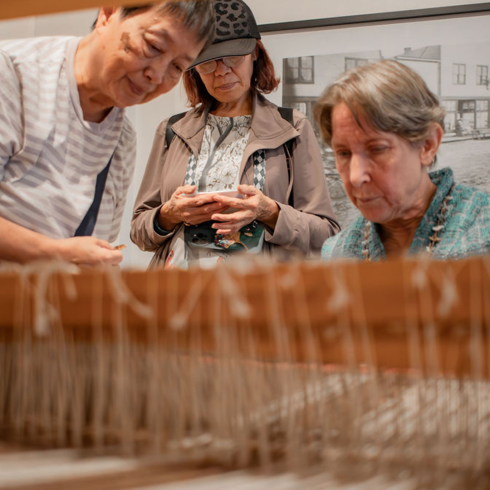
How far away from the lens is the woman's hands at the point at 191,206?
59.8 inches

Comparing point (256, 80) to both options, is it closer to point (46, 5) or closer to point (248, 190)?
point (248, 190)

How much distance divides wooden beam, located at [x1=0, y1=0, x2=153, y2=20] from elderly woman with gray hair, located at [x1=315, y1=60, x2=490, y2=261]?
85 centimetres

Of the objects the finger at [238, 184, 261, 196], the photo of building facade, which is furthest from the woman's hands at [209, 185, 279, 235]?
the photo of building facade

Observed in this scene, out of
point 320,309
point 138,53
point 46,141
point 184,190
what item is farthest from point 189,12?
point 320,309

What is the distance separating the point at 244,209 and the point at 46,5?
115 cm

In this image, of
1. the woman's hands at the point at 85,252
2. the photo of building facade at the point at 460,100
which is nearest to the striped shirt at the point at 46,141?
the woman's hands at the point at 85,252

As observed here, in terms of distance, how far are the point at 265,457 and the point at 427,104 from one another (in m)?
0.93

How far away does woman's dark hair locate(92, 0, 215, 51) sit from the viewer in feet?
3.38

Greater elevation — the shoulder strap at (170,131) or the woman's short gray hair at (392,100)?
the shoulder strap at (170,131)

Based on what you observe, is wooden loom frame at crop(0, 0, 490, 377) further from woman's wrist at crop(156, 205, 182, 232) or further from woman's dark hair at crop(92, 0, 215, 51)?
woman's wrist at crop(156, 205, 182, 232)

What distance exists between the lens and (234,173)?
5.38 feet

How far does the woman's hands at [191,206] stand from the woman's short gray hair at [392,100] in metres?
0.45

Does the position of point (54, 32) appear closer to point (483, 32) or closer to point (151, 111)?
point (151, 111)

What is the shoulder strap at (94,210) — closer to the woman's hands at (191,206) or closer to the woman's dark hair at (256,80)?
the woman's hands at (191,206)
